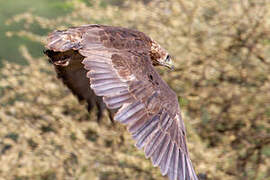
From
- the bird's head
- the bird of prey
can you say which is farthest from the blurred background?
the bird of prey

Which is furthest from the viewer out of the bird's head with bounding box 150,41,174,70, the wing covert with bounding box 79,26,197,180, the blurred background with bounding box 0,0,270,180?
the blurred background with bounding box 0,0,270,180

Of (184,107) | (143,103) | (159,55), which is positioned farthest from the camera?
(184,107)

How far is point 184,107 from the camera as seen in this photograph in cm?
646

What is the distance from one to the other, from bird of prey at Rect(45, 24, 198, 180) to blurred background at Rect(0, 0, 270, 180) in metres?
1.33

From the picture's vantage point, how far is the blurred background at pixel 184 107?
6.09 meters

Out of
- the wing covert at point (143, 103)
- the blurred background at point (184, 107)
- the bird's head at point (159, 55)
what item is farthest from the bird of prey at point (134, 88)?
the blurred background at point (184, 107)

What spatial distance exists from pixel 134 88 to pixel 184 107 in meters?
2.09

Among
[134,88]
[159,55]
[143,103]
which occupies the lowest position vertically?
[143,103]

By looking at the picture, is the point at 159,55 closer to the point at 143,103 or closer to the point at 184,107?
the point at 143,103

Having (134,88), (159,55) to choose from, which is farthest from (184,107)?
(134,88)

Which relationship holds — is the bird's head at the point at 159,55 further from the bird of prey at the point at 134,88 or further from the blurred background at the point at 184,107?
the blurred background at the point at 184,107

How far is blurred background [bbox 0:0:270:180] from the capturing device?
609 centimetres

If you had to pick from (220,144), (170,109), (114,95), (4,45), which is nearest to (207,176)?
(220,144)

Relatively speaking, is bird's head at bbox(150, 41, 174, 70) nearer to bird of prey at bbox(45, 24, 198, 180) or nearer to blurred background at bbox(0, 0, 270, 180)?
bird of prey at bbox(45, 24, 198, 180)
